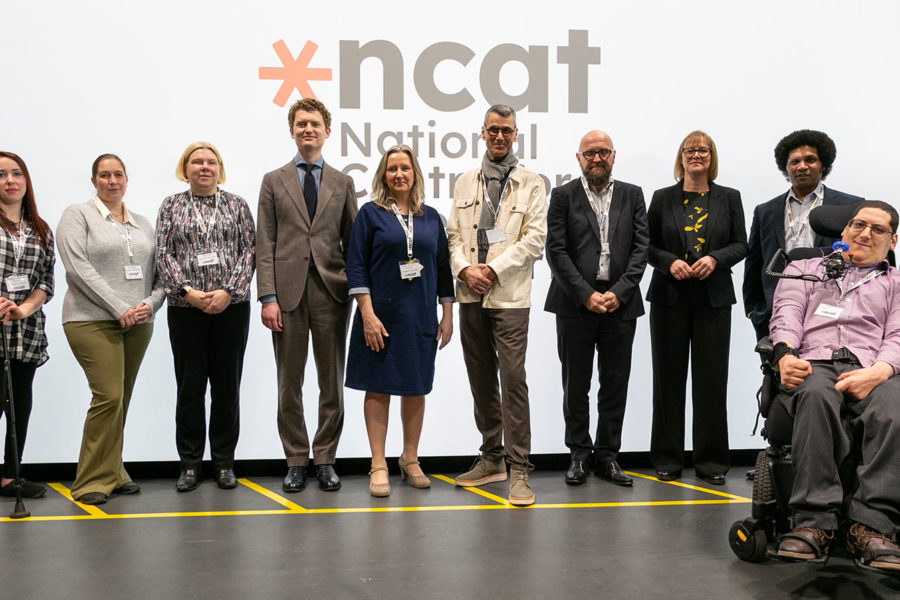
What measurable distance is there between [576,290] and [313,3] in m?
2.23

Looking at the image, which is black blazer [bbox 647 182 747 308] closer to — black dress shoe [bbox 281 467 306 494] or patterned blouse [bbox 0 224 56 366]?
black dress shoe [bbox 281 467 306 494]

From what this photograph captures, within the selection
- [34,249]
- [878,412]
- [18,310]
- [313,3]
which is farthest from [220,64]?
[878,412]

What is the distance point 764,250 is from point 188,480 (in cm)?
316

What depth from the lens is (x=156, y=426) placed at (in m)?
4.36

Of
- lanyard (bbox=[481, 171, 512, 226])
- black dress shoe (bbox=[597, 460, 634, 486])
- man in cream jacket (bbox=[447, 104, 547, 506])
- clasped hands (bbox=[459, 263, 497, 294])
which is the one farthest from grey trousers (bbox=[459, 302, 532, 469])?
black dress shoe (bbox=[597, 460, 634, 486])

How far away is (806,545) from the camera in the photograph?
2.34m

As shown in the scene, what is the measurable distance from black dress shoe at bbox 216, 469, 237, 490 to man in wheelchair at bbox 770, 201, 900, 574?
2.58 meters

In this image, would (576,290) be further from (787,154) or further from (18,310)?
(18,310)

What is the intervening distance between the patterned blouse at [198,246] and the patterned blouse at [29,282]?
0.54m

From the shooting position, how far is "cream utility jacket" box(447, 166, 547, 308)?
3.65 meters

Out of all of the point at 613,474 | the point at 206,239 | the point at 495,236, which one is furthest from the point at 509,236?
the point at 206,239

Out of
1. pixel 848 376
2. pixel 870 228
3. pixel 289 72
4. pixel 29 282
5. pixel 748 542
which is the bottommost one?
pixel 748 542

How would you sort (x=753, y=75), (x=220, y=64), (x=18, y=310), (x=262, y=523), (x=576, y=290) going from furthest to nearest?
(x=753, y=75) → (x=220, y=64) → (x=576, y=290) → (x=18, y=310) → (x=262, y=523)

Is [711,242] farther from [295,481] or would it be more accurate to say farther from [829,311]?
[295,481]
